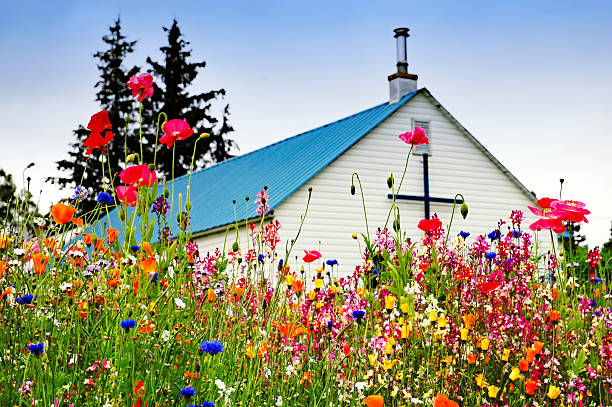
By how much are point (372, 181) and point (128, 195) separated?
15.9 meters

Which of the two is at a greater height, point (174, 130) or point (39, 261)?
point (174, 130)

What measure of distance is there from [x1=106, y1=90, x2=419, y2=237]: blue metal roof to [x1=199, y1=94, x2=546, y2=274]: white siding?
0.32 metres

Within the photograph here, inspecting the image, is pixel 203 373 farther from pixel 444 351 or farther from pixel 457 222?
pixel 457 222

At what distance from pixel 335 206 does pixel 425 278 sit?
13.9 metres

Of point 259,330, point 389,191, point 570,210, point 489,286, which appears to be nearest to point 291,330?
point 259,330

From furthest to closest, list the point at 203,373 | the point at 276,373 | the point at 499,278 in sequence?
the point at 499,278 < the point at 276,373 < the point at 203,373

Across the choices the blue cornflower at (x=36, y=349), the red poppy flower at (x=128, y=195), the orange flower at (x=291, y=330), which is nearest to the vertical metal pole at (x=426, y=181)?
the orange flower at (x=291, y=330)

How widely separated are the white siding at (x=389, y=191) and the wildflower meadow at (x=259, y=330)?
41.5ft

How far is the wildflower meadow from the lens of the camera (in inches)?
110

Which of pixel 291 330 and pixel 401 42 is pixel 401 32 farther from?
pixel 291 330

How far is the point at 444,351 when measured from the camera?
363 centimetres

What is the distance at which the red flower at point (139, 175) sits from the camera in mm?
3037

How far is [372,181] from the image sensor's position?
61.8 feet

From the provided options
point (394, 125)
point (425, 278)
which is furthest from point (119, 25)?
point (425, 278)
